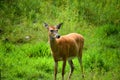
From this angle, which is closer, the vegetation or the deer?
the deer

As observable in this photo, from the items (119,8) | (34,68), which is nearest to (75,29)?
(119,8)

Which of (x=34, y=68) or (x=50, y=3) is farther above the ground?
(x=50, y=3)

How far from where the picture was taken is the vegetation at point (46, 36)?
1223 centimetres

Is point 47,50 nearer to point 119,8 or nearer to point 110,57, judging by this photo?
point 110,57

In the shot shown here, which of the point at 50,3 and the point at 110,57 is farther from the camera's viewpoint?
the point at 50,3

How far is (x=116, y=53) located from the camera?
13.6m

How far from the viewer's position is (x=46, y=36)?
1549 cm

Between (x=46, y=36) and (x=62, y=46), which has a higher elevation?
(x=62, y=46)

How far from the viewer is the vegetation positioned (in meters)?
12.2

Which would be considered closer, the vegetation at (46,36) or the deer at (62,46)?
the deer at (62,46)

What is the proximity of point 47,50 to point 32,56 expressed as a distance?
552 mm

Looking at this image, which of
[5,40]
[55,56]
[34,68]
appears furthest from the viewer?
[5,40]

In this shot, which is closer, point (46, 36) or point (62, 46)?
point (62, 46)

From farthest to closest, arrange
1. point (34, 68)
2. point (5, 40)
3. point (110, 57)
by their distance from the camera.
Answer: point (5, 40) < point (110, 57) < point (34, 68)
